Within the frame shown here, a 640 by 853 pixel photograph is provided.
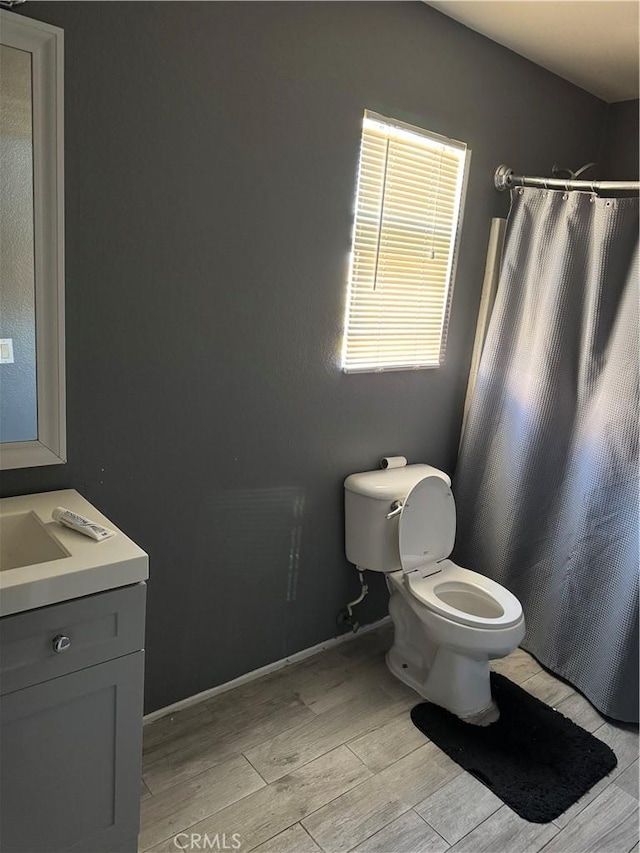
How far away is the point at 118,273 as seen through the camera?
1824 mm

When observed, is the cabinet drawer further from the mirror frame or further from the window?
the window

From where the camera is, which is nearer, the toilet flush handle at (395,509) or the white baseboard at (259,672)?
the white baseboard at (259,672)

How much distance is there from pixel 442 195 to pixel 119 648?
202 cm

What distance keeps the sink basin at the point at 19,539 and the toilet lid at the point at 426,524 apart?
1304 mm

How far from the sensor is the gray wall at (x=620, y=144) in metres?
3.01

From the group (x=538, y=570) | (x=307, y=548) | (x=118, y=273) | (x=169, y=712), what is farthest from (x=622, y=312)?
(x=169, y=712)

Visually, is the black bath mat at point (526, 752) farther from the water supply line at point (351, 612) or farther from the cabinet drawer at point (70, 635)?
the cabinet drawer at point (70, 635)

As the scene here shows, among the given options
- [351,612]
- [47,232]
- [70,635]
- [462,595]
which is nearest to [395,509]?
[462,595]

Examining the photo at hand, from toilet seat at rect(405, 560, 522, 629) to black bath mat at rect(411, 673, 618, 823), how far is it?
0.34 metres

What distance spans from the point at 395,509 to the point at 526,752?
94cm

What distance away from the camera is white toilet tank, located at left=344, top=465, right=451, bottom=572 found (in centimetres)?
249

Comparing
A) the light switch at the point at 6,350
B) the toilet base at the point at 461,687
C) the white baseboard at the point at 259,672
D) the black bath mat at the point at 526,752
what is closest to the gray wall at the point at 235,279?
the white baseboard at the point at 259,672

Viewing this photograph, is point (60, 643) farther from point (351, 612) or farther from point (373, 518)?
point (351, 612)

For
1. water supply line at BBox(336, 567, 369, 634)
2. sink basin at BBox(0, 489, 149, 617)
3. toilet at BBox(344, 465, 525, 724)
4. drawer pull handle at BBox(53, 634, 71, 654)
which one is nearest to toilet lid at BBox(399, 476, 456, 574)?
toilet at BBox(344, 465, 525, 724)
